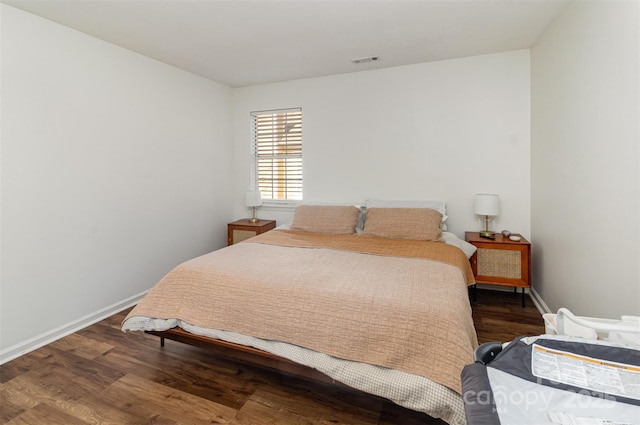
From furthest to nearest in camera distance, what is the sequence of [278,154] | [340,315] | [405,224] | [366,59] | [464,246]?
[278,154]
[366,59]
[405,224]
[464,246]
[340,315]

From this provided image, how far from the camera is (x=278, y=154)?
416 cm

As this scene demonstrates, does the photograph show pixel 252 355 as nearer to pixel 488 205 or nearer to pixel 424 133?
pixel 488 205

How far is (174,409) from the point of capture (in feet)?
5.30

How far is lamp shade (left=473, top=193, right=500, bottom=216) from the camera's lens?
116 inches

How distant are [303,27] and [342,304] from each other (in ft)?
7.23

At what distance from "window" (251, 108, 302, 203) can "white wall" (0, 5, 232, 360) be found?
858 mm

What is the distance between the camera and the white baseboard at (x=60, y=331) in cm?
212

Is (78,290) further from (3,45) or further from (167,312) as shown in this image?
(3,45)

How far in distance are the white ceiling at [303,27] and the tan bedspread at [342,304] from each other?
182 centimetres

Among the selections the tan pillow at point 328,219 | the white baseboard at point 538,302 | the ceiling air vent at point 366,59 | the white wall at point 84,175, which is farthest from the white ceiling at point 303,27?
the white baseboard at point 538,302

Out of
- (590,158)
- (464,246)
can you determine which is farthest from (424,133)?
(590,158)

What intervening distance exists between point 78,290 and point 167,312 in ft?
4.12

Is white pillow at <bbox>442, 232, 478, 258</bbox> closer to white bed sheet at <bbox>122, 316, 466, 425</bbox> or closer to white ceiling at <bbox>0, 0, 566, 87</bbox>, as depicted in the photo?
white bed sheet at <bbox>122, 316, 466, 425</bbox>

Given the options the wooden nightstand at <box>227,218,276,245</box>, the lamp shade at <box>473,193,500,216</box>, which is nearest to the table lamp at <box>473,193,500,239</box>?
the lamp shade at <box>473,193,500,216</box>
